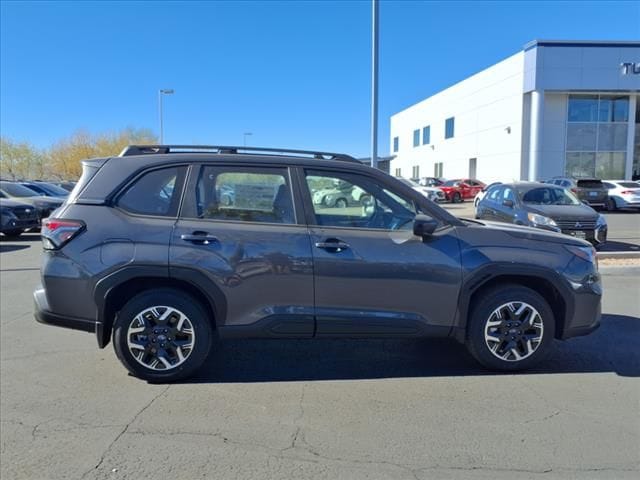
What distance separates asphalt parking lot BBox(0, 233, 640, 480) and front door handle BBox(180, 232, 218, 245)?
1.19 metres

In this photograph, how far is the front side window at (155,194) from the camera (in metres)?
4.09

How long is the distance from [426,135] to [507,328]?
49605 millimetres

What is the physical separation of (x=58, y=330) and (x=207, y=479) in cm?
360

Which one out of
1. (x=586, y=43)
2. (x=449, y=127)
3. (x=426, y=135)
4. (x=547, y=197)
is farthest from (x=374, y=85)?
(x=426, y=135)

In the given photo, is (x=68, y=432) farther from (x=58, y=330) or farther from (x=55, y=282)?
(x=58, y=330)

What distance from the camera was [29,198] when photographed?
1634cm

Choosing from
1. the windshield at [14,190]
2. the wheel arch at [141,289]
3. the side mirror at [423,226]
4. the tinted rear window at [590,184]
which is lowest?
the wheel arch at [141,289]

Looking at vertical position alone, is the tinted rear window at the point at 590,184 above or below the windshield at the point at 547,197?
above

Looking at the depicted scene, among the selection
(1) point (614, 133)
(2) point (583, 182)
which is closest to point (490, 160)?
(1) point (614, 133)

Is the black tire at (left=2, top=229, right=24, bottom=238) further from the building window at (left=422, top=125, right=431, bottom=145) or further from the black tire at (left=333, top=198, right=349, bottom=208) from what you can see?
the building window at (left=422, top=125, right=431, bottom=145)

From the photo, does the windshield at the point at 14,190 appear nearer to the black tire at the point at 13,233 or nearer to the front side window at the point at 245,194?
the black tire at the point at 13,233

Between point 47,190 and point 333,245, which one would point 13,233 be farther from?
point 333,245

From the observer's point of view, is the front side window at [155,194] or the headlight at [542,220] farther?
the headlight at [542,220]

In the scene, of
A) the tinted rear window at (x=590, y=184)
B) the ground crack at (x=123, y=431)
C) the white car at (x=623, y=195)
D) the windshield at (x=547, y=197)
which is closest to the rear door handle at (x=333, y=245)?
the ground crack at (x=123, y=431)
